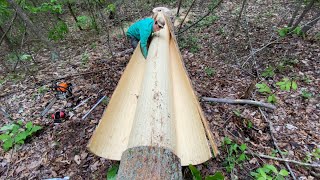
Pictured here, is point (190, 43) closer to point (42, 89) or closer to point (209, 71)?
point (209, 71)

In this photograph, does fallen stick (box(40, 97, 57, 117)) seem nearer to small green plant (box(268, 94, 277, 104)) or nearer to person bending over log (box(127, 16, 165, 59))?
person bending over log (box(127, 16, 165, 59))

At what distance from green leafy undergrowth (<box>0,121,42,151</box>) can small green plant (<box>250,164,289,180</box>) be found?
3.29 meters

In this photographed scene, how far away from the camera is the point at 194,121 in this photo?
3.00 meters

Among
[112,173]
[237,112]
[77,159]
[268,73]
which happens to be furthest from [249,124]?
[77,159]

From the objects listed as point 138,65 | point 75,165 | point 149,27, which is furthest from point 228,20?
point 75,165

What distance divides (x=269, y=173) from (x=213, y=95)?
1.91 m

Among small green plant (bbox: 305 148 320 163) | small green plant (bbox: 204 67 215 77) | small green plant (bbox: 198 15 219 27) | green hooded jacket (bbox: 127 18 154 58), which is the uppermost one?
green hooded jacket (bbox: 127 18 154 58)

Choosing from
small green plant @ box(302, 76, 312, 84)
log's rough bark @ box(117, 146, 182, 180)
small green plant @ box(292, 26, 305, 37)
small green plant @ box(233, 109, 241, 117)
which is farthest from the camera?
small green plant @ box(292, 26, 305, 37)

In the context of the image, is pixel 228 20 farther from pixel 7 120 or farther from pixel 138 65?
pixel 7 120

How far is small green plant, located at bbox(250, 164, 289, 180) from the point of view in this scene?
2.57 meters

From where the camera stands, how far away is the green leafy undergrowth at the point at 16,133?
344cm

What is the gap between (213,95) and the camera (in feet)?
14.6

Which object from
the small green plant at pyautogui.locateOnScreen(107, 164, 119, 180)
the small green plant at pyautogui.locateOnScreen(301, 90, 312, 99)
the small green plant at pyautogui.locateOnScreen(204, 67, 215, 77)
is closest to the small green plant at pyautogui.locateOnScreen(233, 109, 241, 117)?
the small green plant at pyautogui.locateOnScreen(301, 90, 312, 99)

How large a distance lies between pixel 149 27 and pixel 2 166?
333 cm
